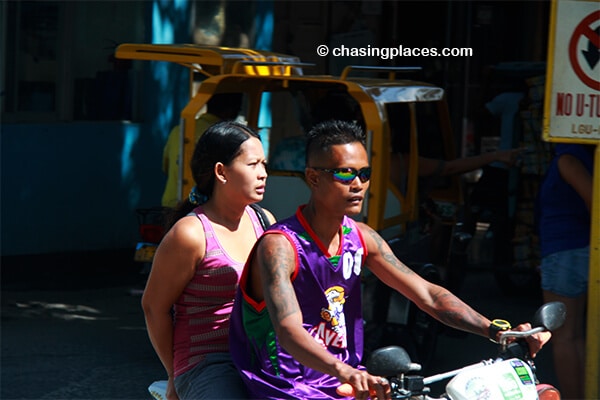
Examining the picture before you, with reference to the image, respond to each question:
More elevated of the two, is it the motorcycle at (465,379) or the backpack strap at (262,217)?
the backpack strap at (262,217)

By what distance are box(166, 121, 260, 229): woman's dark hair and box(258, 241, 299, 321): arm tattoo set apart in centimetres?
55

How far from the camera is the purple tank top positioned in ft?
10.8

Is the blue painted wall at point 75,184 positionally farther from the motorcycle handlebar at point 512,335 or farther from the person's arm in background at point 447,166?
the motorcycle handlebar at point 512,335

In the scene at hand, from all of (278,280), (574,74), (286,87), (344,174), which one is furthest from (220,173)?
(286,87)

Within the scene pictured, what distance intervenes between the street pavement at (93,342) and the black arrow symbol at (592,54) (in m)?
2.39

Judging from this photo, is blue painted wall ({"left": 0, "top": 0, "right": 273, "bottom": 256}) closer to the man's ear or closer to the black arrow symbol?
the black arrow symbol

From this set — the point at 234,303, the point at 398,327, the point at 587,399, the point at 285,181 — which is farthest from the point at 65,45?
the point at 234,303

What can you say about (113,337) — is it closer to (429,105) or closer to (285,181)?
(285,181)

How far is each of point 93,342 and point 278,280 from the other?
16.4 feet

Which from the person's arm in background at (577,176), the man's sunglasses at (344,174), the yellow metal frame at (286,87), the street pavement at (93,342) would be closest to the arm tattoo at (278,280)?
the man's sunglasses at (344,174)

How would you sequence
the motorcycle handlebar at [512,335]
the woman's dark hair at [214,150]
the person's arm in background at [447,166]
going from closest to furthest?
the motorcycle handlebar at [512,335], the woman's dark hair at [214,150], the person's arm in background at [447,166]

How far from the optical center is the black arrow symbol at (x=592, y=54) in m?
5.00

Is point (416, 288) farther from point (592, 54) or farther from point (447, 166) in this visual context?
point (447, 166)

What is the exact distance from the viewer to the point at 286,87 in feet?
23.3
